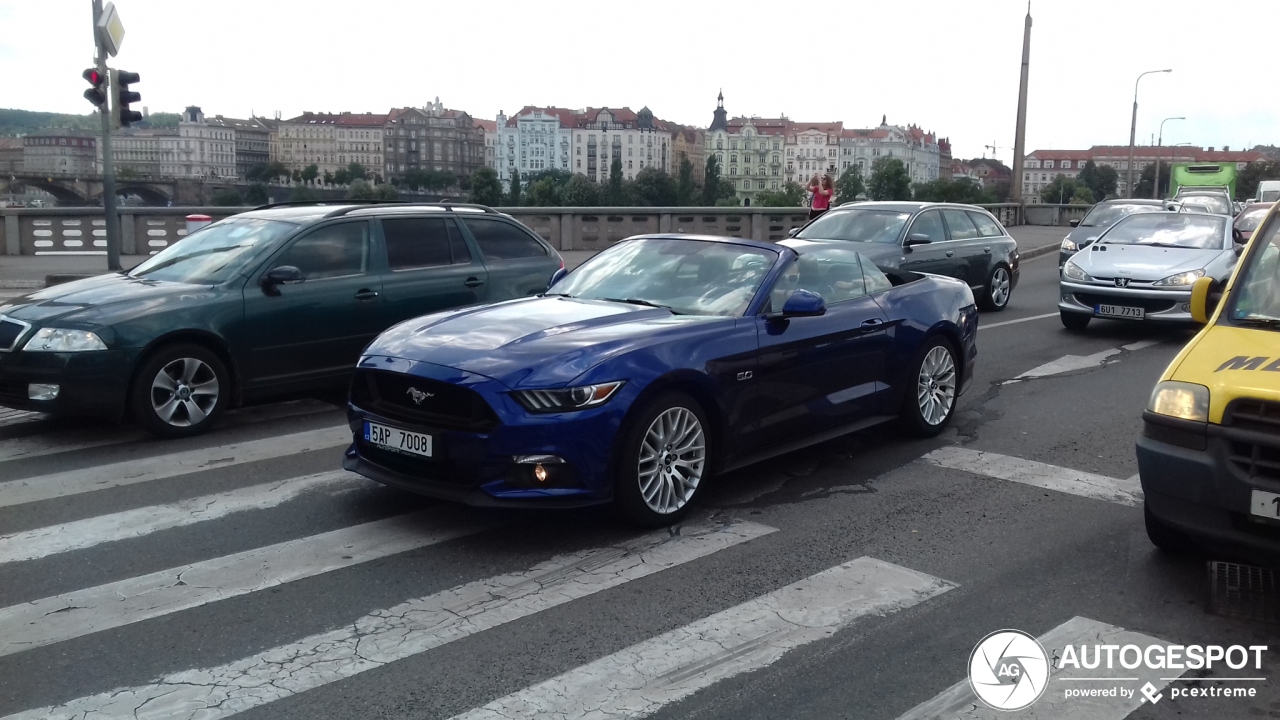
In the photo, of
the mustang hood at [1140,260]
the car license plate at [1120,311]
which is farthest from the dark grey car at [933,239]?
the car license plate at [1120,311]

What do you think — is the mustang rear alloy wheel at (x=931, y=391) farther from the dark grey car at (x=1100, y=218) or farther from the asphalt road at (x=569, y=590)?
the dark grey car at (x=1100, y=218)

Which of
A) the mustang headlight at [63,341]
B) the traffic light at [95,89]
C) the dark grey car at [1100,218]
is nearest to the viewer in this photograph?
the mustang headlight at [63,341]

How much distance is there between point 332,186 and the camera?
42.2m

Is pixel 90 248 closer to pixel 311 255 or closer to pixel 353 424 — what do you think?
pixel 311 255

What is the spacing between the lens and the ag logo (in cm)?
373

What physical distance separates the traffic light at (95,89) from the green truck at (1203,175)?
37.0 meters

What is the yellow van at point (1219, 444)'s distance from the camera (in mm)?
4250

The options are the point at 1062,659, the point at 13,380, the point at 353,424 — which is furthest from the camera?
the point at 13,380

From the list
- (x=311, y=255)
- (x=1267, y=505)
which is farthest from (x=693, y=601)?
(x=311, y=255)

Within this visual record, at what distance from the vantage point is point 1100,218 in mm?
21188

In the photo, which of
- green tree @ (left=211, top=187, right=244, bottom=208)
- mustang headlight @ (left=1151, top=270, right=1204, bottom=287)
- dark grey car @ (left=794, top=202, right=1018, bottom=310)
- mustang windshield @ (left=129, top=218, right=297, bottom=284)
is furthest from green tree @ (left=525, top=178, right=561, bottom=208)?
mustang windshield @ (left=129, top=218, right=297, bottom=284)

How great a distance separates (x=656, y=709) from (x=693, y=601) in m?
1.00

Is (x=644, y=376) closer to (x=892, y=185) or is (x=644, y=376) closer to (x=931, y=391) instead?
(x=931, y=391)

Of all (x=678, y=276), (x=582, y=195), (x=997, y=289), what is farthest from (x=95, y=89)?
(x=582, y=195)
